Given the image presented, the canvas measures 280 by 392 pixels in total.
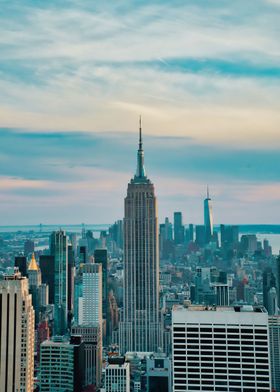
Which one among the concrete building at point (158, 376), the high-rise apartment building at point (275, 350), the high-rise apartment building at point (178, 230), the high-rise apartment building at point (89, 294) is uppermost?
the high-rise apartment building at point (178, 230)

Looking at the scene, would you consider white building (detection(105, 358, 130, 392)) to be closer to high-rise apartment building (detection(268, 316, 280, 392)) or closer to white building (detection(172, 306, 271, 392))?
high-rise apartment building (detection(268, 316, 280, 392))

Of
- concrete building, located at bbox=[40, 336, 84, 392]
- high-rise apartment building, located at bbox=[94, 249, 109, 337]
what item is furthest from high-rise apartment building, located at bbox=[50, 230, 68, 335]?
concrete building, located at bbox=[40, 336, 84, 392]

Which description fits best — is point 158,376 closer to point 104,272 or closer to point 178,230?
point 178,230

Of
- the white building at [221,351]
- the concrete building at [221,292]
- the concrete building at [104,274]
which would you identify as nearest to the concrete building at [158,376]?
the concrete building at [221,292]

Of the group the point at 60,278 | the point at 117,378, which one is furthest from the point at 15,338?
the point at 60,278

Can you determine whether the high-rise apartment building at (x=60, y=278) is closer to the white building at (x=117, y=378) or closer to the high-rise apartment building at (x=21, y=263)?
the high-rise apartment building at (x=21, y=263)

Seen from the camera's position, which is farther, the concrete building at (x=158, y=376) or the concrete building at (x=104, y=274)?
the concrete building at (x=104, y=274)
